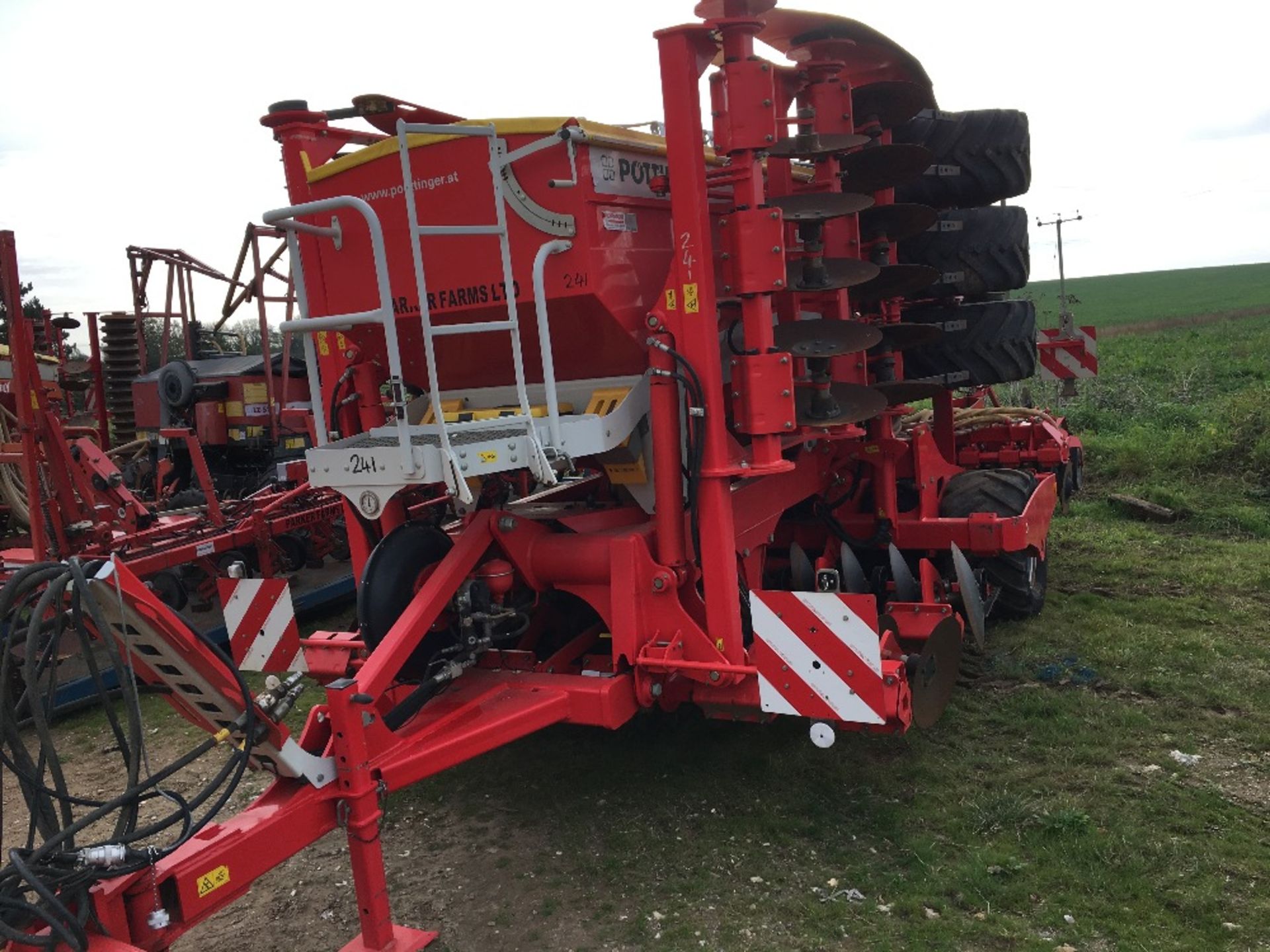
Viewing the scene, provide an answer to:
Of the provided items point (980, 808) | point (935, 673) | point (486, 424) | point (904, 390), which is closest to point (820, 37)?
point (904, 390)

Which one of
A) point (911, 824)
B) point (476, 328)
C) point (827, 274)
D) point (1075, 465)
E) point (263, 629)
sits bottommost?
point (911, 824)

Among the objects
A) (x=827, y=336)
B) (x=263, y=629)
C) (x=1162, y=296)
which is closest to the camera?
(x=827, y=336)

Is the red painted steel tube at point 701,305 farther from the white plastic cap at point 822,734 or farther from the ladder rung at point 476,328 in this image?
the ladder rung at point 476,328

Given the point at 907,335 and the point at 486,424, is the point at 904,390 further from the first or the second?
the point at 486,424

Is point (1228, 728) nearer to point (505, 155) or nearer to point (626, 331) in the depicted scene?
point (626, 331)

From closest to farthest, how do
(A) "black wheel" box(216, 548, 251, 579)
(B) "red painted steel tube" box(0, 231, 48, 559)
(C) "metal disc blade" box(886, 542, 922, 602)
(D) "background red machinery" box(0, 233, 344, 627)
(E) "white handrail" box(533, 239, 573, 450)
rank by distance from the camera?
(E) "white handrail" box(533, 239, 573, 450) → (C) "metal disc blade" box(886, 542, 922, 602) → (B) "red painted steel tube" box(0, 231, 48, 559) → (D) "background red machinery" box(0, 233, 344, 627) → (A) "black wheel" box(216, 548, 251, 579)

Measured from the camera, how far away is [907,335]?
15.7ft

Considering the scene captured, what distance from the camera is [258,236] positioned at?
7.20 meters

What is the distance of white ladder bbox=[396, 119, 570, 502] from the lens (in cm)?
322

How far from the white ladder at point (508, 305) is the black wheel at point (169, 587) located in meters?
4.58

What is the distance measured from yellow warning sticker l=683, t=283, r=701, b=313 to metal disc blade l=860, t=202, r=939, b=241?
1313 mm

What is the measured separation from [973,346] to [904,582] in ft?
4.48

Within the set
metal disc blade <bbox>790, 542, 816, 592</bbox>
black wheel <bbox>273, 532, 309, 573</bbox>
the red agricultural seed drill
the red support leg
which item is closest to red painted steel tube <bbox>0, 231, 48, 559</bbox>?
black wheel <bbox>273, 532, 309, 573</bbox>

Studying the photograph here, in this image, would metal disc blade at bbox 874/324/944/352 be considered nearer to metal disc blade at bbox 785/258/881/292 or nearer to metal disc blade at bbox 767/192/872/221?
metal disc blade at bbox 785/258/881/292
